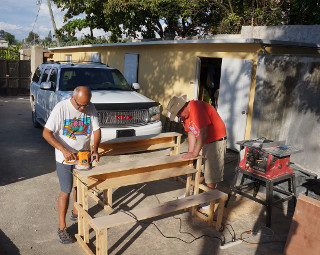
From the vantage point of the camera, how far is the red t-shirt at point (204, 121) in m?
4.58

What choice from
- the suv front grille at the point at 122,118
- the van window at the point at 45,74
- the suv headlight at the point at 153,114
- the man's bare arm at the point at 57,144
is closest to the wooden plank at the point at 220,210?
the man's bare arm at the point at 57,144

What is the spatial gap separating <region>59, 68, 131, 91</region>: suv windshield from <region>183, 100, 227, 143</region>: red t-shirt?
3.92 m

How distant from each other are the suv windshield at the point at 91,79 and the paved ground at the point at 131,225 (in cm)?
210

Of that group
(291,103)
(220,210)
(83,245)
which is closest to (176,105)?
(220,210)

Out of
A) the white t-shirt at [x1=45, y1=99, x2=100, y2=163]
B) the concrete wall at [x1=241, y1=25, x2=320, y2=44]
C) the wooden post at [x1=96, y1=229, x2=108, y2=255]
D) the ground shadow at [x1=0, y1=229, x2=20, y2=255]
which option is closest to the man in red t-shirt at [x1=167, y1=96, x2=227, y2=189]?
Result: the white t-shirt at [x1=45, y1=99, x2=100, y2=163]

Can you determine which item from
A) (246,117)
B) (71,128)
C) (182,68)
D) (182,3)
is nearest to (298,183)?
(246,117)

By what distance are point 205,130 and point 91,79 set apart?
14.8 feet

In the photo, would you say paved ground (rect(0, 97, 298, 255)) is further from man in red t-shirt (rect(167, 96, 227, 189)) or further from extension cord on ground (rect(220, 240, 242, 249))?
man in red t-shirt (rect(167, 96, 227, 189))

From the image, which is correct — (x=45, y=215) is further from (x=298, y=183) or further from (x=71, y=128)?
(x=298, y=183)

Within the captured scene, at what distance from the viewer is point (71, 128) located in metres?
4.05

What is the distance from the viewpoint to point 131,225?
15.1 feet

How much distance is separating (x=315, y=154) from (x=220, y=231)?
3199 mm

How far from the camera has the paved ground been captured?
4.05 m

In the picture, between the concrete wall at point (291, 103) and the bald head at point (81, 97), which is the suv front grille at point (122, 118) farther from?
the concrete wall at point (291, 103)
